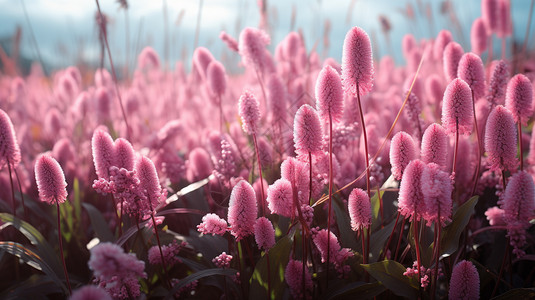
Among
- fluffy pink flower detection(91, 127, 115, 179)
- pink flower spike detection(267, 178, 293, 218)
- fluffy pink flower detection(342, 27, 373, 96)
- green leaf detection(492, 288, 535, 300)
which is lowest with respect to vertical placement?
green leaf detection(492, 288, 535, 300)

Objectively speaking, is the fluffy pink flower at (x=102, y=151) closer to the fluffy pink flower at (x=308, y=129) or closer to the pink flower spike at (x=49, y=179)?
the pink flower spike at (x=49, y=179)

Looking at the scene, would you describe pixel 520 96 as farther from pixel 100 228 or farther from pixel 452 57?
pixel 100 228

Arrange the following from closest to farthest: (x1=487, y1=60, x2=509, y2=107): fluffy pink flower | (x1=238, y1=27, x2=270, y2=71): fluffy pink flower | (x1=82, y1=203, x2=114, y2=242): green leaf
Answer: (x1=487, y1=60, x2=509, y2=107): fluffy pink flower, (x1=82, y1=203, x2=114, y2=242): green leaf, (x1=238, y1=27, x2=270, y2=71): fluffy pink flower

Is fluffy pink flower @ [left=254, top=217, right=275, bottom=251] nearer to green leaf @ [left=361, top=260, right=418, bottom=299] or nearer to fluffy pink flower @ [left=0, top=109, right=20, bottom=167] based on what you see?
green leaf @ [left=361, top=260, right=418, bottom=299]

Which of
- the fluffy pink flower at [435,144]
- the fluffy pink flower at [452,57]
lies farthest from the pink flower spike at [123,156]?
the fluffy pink flower at [452,57]

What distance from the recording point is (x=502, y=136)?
108 centimetres

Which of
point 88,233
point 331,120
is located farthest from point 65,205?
point 331,120

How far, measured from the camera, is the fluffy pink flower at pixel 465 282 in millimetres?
1045

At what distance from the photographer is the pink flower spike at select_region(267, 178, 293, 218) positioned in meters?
1.06

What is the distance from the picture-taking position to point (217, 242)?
1.51m

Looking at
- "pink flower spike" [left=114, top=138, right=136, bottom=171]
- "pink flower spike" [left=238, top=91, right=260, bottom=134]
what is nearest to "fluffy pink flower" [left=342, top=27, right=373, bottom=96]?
"pink flower spike" [left=238, top=91, right=260, bottom=134]

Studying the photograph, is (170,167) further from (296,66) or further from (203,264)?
(296,66)

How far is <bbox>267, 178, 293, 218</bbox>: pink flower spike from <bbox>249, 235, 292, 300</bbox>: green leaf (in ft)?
0.30

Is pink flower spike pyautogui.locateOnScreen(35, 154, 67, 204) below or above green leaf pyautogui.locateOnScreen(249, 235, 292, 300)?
above
